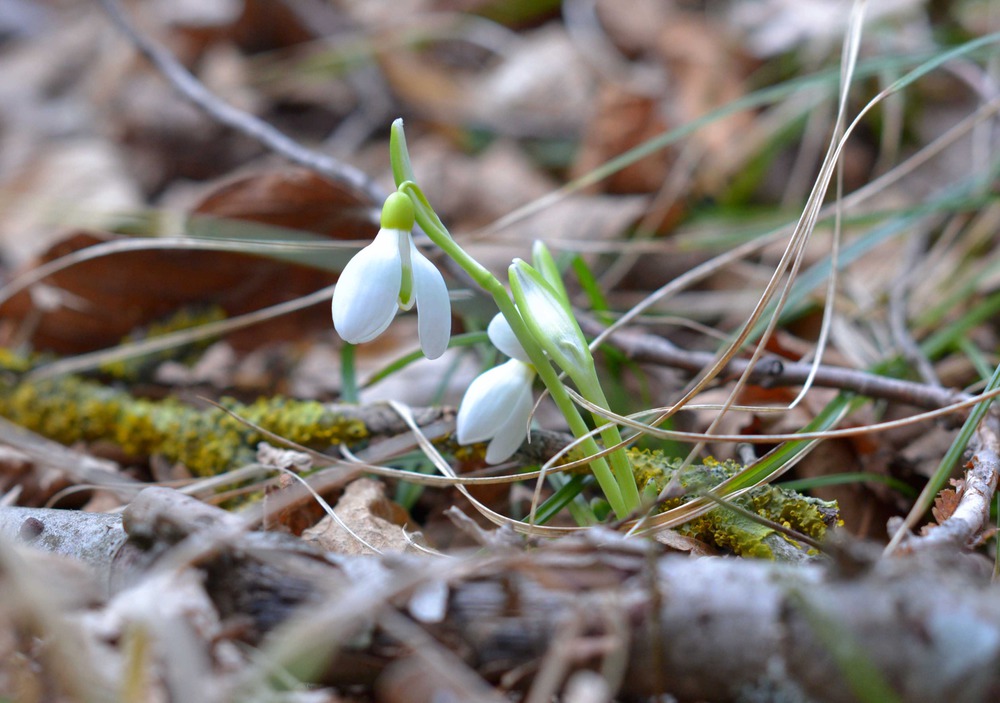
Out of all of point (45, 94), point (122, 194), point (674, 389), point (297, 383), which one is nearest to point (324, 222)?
point (297, 383)

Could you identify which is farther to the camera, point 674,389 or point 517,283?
point 674,389

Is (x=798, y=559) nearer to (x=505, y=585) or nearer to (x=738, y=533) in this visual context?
(x=738, y=533)

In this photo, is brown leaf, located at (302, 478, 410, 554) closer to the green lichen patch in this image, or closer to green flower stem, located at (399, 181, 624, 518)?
green flower stem, located at (399, 181, 624, 518)

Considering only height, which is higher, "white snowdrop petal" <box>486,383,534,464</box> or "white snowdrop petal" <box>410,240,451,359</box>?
"white snowdrop petal" <box>410,240,451,359</box>

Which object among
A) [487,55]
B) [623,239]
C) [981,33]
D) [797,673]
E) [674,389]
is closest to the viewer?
[797,673]

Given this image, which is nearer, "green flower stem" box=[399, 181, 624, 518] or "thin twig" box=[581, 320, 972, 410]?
"green flower stem" box=[399, 181, 624, 518]

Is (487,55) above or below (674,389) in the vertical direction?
above

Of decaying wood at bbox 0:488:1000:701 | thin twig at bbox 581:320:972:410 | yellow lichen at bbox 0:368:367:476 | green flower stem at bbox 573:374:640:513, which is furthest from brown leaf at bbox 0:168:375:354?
decaying wood at bbox 0:488:1000:701
